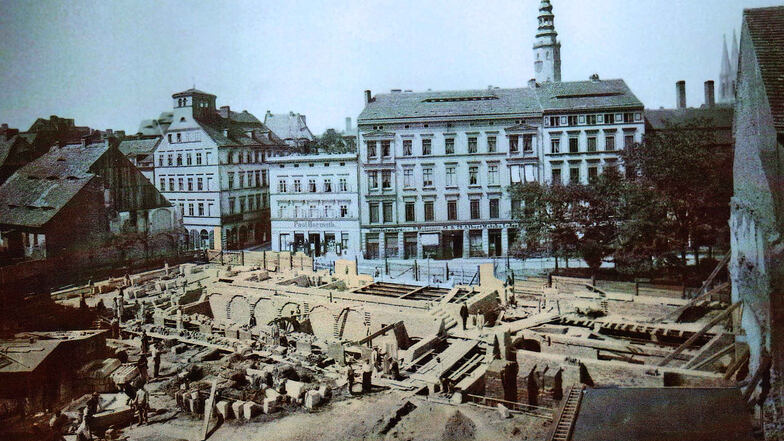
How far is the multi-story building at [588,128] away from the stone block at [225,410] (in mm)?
9938

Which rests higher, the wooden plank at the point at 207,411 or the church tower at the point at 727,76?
the church tower at the point at 727,76

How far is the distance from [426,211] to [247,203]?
843 centimetres

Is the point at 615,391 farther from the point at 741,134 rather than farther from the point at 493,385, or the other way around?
the point at 741,134

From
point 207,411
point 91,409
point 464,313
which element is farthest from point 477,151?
point 91,409

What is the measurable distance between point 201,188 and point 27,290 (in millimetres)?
7086

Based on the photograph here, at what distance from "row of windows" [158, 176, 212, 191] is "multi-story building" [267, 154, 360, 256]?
2667 millimetres

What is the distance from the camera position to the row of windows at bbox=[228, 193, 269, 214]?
20288mm

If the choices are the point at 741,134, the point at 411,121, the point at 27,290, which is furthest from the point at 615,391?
the point at 27,290

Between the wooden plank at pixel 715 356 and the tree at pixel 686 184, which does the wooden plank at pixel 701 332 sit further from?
the tree at pixel 686 184

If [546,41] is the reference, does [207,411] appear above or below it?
below

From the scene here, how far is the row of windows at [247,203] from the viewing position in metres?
20.3

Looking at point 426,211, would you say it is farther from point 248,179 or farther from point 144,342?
point 248,179

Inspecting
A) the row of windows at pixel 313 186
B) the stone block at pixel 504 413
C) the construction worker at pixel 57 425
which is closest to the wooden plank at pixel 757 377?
the stone block at pixel 504 413

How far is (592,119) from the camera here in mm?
14680
